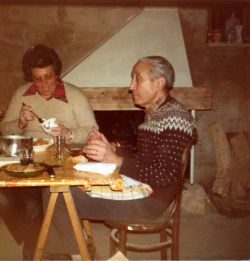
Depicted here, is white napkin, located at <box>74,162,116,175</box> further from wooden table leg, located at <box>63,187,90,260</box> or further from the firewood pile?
the firewood pile

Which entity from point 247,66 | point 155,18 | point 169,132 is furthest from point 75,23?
point 169,132

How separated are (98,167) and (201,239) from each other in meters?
2.05

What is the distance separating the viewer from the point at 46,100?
380 centimetres

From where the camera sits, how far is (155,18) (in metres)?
5.00

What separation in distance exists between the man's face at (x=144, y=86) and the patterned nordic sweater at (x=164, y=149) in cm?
25

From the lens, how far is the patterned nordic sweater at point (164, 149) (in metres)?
2.38

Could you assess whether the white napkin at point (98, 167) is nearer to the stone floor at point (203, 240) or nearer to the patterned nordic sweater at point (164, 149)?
the patterned nordic sweater at point (164, 149)

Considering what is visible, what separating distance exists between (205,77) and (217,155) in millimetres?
1065

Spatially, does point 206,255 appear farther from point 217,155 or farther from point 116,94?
point 116,94

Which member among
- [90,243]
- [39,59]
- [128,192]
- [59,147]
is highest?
[39,59]

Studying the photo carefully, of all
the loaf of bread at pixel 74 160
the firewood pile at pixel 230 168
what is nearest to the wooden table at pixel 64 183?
the loaf of bread at pixel 74 160

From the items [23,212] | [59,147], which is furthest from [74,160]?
[23,212]

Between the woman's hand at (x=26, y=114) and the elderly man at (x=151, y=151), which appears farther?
the woman's hand at (x=26, y=114)

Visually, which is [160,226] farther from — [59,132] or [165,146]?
[59,132]
